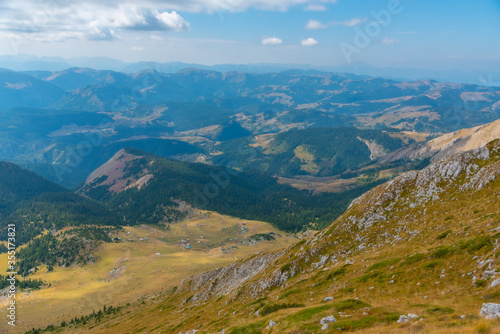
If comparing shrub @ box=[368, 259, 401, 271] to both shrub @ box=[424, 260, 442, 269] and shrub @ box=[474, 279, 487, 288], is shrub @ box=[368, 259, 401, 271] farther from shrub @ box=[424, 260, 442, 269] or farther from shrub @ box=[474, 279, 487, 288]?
shrub @ box=[474, 279, 487, 288]

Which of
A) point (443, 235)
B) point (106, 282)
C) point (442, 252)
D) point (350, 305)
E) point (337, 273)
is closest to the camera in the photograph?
point (350, 305)

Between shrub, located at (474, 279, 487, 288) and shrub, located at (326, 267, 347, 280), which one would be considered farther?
shrub, located at (326, 267, 347, 280)

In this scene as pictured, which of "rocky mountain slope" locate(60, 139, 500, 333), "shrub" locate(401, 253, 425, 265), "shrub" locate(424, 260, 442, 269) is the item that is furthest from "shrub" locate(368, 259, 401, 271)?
"shrub" locate(424, 260, 442, 269)

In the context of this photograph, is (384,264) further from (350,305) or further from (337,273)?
(350,305)

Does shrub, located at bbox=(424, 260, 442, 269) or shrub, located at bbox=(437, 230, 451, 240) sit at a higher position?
shrub, located at bbox=(437, 230, 451, 240)

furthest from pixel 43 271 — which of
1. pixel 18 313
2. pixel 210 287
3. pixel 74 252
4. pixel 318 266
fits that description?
pixel 318 266

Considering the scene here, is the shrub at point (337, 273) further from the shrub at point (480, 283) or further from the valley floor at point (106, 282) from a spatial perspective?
the valley floor at point (106, 282)

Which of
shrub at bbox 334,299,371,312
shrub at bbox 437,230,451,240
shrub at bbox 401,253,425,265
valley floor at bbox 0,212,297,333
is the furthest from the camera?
valley floor at bbox 0,212,297,333

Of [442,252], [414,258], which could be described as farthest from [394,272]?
[442,252]

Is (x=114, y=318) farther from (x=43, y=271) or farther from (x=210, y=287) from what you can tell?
(x=43, y=271)
